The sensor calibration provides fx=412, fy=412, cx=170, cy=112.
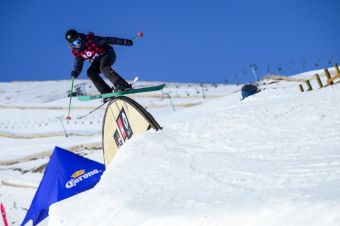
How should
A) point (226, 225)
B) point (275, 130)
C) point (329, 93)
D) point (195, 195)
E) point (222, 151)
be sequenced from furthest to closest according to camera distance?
point (329, 93)
point (275, 130)
point (222, 151)
point (195, 195)
point (226, 225)

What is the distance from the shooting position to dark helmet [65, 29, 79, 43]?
8281 millimetres

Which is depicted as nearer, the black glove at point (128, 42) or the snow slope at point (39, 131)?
the black glove at point (128, 42)

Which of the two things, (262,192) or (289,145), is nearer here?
(262,192)

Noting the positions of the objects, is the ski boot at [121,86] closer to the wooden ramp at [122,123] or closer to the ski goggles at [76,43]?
the wooden ramp at [122,123]

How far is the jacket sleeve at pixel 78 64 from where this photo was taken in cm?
887

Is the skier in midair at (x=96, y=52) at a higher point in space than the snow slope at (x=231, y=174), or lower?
higher

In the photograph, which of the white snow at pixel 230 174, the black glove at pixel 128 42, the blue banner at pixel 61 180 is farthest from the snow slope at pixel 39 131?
the white snow at pixel 230 174

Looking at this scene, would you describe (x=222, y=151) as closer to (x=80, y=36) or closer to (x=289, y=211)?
(x=289, y=211)

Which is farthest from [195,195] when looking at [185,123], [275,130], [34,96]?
[34,96]

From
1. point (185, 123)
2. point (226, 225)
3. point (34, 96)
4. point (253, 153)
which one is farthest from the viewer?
point (34, 96)

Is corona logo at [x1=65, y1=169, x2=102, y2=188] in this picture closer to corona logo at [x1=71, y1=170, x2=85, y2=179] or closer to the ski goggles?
corona logo at [x1=71, y1=170, x2=85, y2=179]

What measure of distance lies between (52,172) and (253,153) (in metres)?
6.12

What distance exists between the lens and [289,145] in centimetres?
568

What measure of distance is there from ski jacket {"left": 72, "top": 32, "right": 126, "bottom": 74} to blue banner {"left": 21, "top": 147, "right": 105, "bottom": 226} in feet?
9.48
